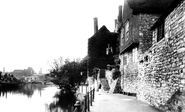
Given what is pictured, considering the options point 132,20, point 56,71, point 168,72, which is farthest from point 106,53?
point 168,72

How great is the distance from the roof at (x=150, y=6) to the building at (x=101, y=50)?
17.9 meters

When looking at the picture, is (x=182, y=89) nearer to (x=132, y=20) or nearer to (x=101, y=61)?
(x=132, y=20)

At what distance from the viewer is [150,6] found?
15.1m

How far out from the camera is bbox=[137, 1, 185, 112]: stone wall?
658 cm

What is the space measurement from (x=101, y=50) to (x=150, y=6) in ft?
62.5

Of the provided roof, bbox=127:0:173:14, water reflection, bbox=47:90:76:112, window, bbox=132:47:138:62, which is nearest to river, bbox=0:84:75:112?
water reflection, bbox=47:90:76:112

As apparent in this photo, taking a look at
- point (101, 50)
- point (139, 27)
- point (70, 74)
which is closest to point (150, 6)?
point (139, 27)

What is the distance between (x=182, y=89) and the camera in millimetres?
6363

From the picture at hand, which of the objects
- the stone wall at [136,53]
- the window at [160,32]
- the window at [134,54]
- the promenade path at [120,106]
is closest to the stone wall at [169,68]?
the promenade path at [120,106]

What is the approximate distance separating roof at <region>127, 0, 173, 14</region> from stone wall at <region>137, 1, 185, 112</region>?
Answer: 5.44 meters

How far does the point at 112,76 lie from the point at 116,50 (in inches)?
499

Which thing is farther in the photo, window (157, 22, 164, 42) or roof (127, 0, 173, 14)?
roof (127, 0, 173, 14)

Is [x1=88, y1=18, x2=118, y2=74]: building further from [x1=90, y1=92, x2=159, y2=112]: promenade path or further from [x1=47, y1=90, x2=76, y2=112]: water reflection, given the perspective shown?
[x1=90, y1=92, x2=159, y2=112]: promenade path

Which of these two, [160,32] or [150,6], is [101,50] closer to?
[150,6]
